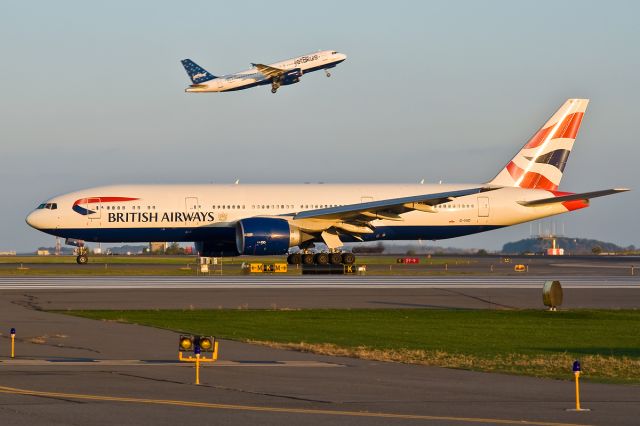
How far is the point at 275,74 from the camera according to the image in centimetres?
7312

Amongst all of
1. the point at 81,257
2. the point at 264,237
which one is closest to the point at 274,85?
the point at 81,257

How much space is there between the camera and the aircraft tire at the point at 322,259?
181 feet

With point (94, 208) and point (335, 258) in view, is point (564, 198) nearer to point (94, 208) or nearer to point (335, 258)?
point (335, 258)

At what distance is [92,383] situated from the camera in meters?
16.5

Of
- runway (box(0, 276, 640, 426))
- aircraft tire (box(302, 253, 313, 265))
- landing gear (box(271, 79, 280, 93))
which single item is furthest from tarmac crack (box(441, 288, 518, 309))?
landing gear (box(271, 79, 280, 93))

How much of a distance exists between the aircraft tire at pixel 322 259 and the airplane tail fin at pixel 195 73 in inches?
1051

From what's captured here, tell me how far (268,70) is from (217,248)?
59.5 feet

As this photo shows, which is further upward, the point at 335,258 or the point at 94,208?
the point at 94,208

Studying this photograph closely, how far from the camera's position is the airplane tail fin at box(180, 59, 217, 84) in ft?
260

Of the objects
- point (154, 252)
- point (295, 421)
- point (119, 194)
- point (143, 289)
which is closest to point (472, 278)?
point (143, 289)

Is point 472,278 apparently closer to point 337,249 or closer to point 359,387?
point 337,249

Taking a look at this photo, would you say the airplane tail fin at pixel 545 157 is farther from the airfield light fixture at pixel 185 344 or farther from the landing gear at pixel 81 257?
the airfield light fixture at pixel 185 344

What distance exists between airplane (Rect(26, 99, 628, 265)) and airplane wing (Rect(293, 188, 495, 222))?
0.19ft

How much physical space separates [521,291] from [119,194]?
26072 mm
